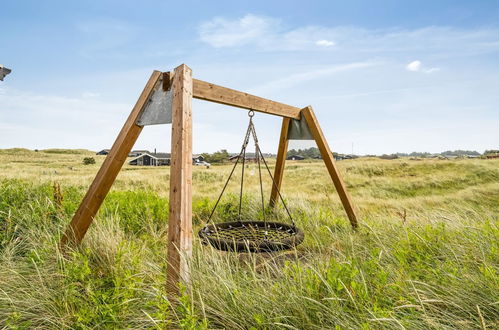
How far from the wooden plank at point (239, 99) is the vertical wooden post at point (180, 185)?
0.39 m

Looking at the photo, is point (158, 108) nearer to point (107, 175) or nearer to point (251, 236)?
point (107, 175)

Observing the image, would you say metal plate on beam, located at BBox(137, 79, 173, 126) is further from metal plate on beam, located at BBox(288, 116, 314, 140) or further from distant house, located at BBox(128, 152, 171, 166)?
distant house, located at BBox(128, 152, 171, 166)

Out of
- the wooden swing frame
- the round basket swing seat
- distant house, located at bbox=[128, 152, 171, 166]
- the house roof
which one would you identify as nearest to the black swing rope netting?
the round basket swing seat

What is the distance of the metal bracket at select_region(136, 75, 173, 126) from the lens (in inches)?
129

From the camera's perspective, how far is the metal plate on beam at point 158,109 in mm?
3276

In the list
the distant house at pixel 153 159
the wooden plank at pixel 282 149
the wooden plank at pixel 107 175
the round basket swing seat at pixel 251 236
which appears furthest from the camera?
the distant house at pixel 153 159

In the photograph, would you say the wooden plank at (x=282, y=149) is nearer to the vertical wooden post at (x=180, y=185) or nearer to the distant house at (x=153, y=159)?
the vertical wooden post at (x=180, y=185)

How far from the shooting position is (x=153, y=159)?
5697 cm

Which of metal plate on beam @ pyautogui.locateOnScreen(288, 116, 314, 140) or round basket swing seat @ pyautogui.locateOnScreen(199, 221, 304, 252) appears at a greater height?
metal plate on beam @ pyautogui.locateOnScreen(288, 116, 314, 140)

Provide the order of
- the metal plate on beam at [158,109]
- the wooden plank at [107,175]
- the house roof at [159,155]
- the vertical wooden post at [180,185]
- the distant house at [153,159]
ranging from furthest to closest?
the house roof at [159,155], the distant house at [153,159], the wooden plank at [107,175], the metal plate on beam at [158,109], the vertical wooden post at [180,185]

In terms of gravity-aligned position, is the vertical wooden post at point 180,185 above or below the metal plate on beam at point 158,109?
below

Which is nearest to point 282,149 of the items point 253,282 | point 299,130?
point 299,130

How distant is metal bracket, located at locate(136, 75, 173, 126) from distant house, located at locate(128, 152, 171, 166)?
177 ft

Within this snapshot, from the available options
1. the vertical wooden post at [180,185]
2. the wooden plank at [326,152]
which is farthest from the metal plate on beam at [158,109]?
the wooden plank at [326,152]
